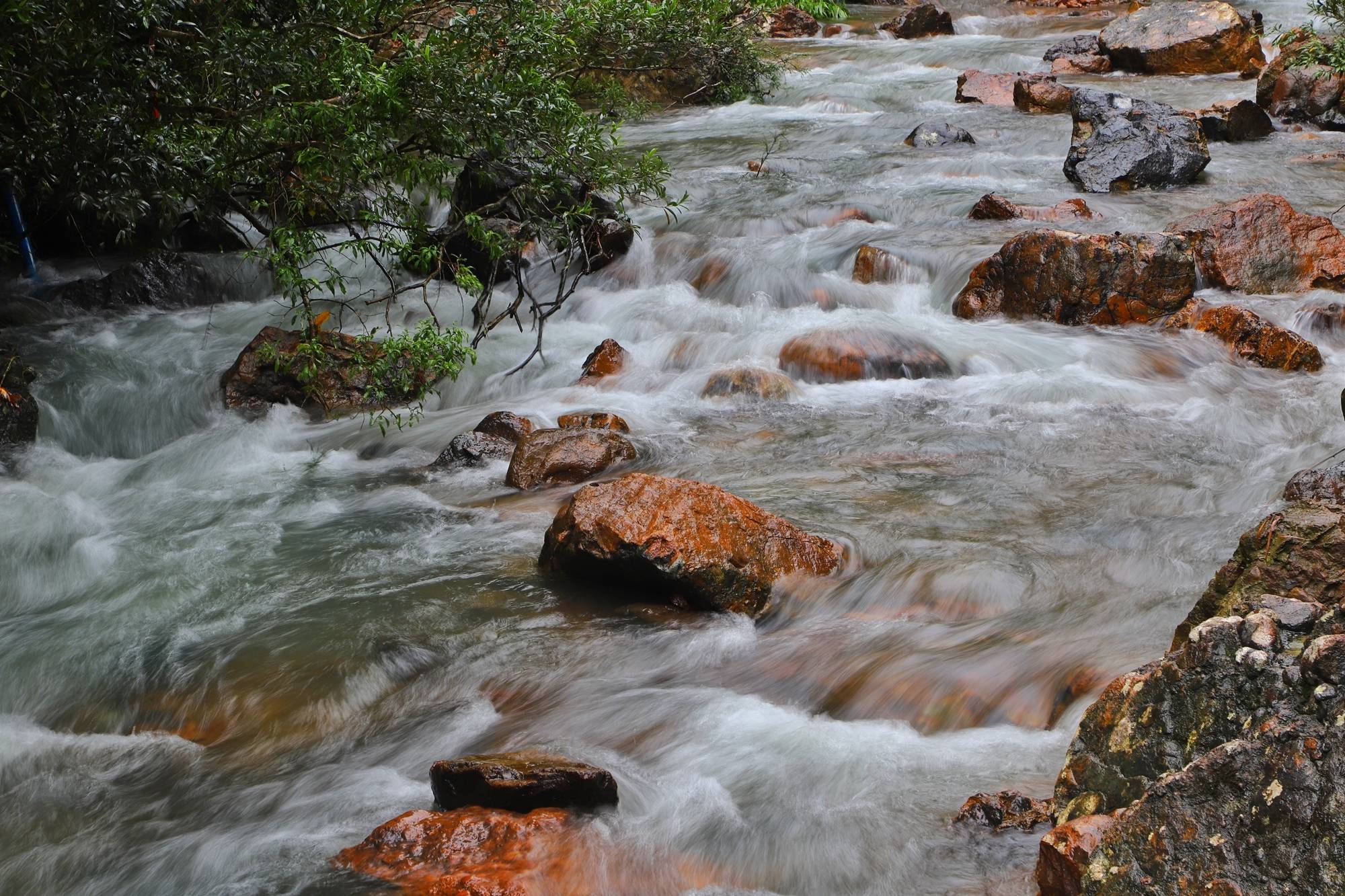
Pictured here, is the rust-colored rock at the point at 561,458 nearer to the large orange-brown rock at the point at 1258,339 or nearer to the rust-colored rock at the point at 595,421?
the rust-colored rock at the point at 595,421

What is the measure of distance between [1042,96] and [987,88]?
126cm

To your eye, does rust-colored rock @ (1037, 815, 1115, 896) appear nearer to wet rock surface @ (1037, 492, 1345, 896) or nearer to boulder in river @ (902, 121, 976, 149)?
wet rock surface @ (1037, 492, 1345, 896)

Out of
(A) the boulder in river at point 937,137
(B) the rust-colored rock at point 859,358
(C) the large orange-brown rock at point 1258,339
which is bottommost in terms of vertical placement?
(C) the large orange-brown rock at point 1258,339

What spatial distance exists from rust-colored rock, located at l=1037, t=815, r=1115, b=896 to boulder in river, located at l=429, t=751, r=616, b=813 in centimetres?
152

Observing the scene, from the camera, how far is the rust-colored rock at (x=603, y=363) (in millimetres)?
9031

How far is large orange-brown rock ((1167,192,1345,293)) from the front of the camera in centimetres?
911

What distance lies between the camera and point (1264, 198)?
9516mm

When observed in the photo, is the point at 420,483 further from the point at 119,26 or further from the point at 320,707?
the point at 119,26

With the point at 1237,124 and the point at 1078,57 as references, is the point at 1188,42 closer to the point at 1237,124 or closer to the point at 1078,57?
the point at 1078,57

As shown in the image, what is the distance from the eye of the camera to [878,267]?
10.3 metres

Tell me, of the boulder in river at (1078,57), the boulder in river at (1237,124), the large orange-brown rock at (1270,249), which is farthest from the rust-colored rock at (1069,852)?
the boulder in river at (1078,57)

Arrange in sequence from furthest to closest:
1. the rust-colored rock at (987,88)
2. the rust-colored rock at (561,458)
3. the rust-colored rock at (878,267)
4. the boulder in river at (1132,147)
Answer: the rust-colored rock at (987,88)
the boulder in river at (1132,147)
the rust-colored rock at (878,267)
the rust-colored rock at (561,458)

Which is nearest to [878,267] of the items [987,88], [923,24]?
[987,88]

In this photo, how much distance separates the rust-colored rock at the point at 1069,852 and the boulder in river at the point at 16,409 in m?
7.49
